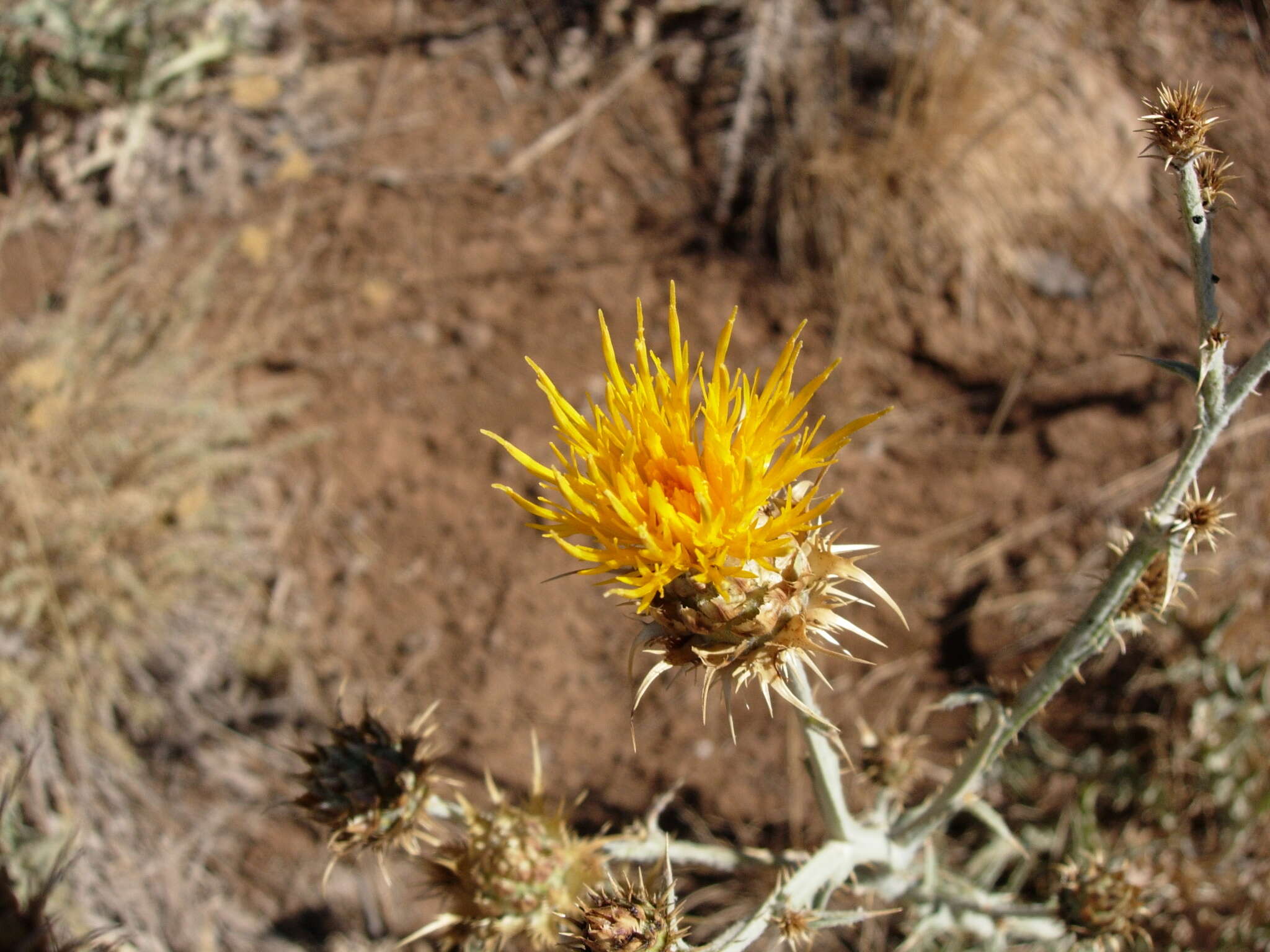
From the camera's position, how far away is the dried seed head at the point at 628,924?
5.65 ft

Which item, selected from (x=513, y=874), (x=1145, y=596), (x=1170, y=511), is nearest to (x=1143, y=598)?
(x=1145, y=596)

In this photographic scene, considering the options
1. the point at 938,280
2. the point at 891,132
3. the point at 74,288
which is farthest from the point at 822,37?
the point at 74,288

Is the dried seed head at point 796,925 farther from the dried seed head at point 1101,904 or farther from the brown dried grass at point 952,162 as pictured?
the brown dried grass at point 952,162

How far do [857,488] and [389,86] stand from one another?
3412 mm

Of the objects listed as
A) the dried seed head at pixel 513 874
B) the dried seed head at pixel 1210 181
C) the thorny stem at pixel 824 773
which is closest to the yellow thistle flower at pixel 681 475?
the thorny stem at pixel 824 773

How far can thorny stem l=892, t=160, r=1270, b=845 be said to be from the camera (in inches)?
59.9

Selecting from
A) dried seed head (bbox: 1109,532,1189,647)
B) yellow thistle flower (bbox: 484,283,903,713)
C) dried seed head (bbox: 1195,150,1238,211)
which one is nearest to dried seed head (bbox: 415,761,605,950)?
yellow thistle flower (bbox: 484,283,903,713)

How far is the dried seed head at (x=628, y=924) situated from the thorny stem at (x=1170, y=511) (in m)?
0.76

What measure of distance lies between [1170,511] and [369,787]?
193 centimetres

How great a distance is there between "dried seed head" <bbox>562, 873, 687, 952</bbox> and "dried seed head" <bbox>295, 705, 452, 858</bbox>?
0.63 meters

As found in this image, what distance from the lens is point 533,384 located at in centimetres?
427

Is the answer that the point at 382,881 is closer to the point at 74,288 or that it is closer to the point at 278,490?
the point at 278,490

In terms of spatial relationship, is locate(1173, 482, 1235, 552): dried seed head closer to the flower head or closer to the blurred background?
the flower head

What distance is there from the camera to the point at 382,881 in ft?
11.8
